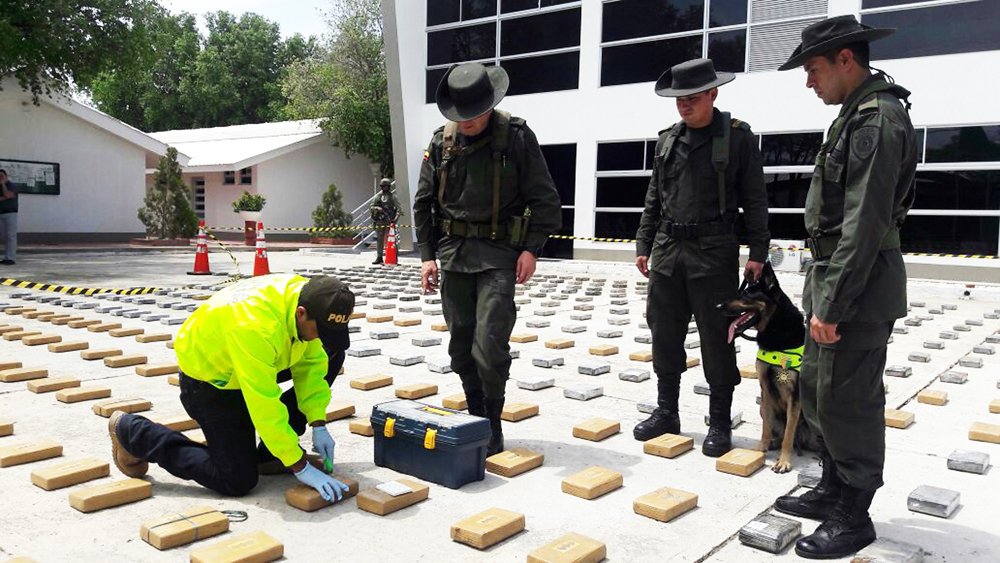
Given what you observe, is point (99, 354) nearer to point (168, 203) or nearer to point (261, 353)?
point (261, 353)

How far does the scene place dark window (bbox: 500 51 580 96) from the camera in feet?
61.5

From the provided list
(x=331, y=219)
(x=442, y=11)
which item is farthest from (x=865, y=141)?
(x=331, y=219)

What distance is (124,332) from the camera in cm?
783

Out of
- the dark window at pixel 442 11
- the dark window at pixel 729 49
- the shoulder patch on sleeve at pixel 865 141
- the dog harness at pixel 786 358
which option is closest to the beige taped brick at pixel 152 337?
the dog harness at pixel 786 358

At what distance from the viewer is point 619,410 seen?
213 inches

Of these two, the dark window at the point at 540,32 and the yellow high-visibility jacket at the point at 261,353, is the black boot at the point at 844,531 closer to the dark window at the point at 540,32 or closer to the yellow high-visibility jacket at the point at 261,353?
the yellow high-visibility jacket at the point at 261,353

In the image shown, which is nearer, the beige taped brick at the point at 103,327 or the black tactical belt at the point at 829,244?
the black tactical belt at the point at 829,244

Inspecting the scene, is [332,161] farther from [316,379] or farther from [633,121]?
[316,379]

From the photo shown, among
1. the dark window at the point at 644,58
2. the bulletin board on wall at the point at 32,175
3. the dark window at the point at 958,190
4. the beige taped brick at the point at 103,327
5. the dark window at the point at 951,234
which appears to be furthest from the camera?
the bulletin board on wall at the point at 32,175

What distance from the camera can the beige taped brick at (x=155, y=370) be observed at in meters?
6.03

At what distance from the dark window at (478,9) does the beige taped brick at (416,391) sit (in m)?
16.4

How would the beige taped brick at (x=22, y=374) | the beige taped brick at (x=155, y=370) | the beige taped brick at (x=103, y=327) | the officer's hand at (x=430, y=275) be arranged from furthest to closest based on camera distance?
the beige taped brick at (x=103, y=327), the beige taped brick at (x=155, y=370), the beige taped brick at (x=22, y=374), the officer's hand at (x=430, y=275)

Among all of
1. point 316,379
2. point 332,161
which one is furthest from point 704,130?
point 332,161

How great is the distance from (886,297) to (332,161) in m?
31.1
